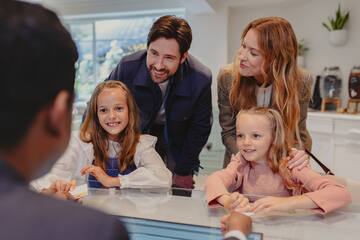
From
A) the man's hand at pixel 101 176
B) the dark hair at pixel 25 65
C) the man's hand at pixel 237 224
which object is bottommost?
the man's hand at pixel 101 176

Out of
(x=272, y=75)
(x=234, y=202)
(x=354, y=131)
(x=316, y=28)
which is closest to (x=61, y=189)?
(x=234, y=202)

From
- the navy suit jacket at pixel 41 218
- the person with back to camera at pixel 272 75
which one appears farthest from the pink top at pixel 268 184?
the navy suit jacket at pixel 41 218

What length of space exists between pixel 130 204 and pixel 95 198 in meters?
0.14

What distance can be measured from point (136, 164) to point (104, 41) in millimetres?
3014

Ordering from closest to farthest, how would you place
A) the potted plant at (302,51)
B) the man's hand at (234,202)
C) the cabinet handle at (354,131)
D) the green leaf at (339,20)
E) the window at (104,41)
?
1. the man's hand at (234,202)
2. the cabinet handle at (354,131)
3. the green leaf at (339,20)
4. the potted plant at (302,51)
5. the window at (104,41)

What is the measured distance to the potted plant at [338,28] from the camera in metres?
3.21

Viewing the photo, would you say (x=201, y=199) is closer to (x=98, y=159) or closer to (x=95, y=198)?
(x=95, y=198)

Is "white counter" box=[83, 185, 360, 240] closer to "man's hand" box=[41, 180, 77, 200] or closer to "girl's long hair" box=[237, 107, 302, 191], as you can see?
"man's hand" box=[41, 180, 77, 200]

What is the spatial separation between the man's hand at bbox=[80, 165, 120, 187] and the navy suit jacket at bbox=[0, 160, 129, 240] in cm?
98

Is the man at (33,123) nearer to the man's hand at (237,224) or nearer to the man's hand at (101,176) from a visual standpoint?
the man's hand at (237,224)

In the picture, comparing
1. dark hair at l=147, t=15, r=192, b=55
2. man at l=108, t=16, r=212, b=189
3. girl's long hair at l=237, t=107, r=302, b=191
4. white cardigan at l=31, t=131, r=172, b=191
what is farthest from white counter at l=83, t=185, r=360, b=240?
dark hair at l=147, t=15, r=192, b=55

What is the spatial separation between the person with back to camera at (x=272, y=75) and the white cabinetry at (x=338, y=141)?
154 centimetres

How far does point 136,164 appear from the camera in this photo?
1.57 m

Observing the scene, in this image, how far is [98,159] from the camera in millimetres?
1548
